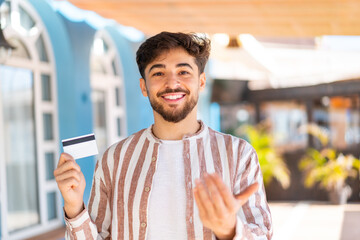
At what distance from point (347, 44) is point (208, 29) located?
22.5 feet

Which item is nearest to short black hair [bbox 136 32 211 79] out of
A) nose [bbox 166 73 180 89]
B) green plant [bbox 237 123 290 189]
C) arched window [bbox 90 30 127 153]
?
nose [bbox 166 73 180 89]

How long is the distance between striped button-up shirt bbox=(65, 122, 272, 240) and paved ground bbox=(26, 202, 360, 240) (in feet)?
16.1

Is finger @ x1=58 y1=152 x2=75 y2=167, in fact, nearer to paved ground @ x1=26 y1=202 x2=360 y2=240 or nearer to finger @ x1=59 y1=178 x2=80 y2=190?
finger @ x1=59 y1=178 x2=80 y2=190

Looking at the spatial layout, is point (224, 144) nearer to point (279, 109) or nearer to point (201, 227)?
point (201, 227)

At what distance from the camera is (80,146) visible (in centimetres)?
176

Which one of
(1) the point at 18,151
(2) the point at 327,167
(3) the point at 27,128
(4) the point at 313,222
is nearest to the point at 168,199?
(1) the point at 18,151

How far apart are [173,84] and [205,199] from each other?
0.59 m

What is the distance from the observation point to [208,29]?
6871mm

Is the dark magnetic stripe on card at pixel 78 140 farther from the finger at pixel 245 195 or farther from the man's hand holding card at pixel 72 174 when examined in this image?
the finger at pixel 245 195

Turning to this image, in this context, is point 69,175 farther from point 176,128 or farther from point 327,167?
point 327,167

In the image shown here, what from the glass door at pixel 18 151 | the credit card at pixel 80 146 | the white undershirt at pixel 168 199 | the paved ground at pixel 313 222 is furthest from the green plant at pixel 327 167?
the credit card at pixel 80 146

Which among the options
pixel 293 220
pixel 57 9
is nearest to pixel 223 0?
pixel 57 9

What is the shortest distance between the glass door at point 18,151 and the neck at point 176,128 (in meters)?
4.57

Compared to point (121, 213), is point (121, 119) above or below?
above
